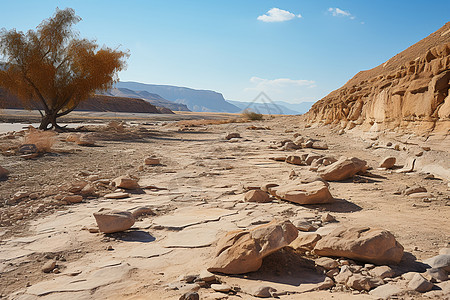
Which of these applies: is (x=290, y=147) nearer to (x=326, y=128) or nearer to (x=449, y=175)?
(x=449, y=175)

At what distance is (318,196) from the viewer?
13.6 feet

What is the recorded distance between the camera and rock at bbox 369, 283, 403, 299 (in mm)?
2053

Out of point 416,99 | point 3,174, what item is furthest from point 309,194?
point 416,99

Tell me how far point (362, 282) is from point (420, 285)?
0.34 metres

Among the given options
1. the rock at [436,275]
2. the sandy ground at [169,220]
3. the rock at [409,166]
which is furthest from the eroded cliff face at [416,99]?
the rock at [436,275]

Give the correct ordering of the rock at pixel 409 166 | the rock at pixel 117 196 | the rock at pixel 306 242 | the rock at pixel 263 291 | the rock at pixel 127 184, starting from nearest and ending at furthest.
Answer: the rock at pixel 263 291 → the rock at pixel 306 242 → the rock at pixel 117 196 → the rock at pixel 127 184 → the rock at pixel 409 166

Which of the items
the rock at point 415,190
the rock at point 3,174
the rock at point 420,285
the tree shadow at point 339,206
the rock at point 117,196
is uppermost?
the rock at point 415,190

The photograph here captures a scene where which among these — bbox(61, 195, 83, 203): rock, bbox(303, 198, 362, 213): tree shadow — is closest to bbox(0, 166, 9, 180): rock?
bbox(61, 195, 83, 203): rock

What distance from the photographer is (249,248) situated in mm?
2447

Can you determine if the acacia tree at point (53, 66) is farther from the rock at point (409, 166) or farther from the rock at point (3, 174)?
the rock at point (409, 166)

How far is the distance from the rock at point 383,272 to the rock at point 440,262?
0.30 meters

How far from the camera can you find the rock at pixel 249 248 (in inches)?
94.6

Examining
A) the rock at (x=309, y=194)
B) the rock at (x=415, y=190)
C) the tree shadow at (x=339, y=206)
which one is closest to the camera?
the tree shadow at (x=339, y=206)

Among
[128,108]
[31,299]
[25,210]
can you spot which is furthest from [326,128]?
[128,108]
